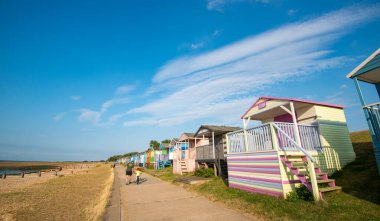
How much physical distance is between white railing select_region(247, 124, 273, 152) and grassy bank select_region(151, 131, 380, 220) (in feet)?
6.45

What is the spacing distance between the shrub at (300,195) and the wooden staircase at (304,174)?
0.26m

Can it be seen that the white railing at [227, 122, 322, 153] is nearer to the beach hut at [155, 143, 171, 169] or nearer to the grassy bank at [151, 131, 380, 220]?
the grassy bank at [151, 131, 380, 220]

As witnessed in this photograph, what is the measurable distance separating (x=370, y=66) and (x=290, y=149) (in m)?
4.37

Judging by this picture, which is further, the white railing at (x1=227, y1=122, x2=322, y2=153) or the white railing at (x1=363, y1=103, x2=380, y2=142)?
the white railing at (x1=227, y1=122, x2=322, y2=153)

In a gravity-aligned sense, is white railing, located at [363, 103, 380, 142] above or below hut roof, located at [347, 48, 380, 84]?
below

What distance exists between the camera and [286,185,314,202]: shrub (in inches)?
248

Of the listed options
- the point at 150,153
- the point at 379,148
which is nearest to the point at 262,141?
the point at 379,148

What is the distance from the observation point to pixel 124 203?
8.77 metres

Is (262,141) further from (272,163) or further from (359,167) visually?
(359,167)

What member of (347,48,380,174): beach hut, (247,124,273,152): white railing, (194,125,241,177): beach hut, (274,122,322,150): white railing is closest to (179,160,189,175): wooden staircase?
(194,125,241,177): beach hut

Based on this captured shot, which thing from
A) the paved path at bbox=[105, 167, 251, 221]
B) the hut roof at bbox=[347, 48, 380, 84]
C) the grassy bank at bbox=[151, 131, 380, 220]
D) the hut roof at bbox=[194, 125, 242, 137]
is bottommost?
the paved path at bbox=[105, 167, 251, 221]

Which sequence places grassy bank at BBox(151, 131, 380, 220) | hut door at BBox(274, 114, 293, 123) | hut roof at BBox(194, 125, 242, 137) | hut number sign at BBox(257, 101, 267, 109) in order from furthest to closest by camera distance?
1. hut roof at BBox(194, 125, 242, 137)
2. hut door at BBox(274, 114, 293, 123)
3. hut number sign at BBox(257, 101, 267, 109)
4. grassy bank at BBox(151, 131, 380, 220)

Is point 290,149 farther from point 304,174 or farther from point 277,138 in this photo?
point 304,174

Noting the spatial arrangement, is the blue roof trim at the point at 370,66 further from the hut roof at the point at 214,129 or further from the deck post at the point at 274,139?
the hut roof at the point at 214,129
